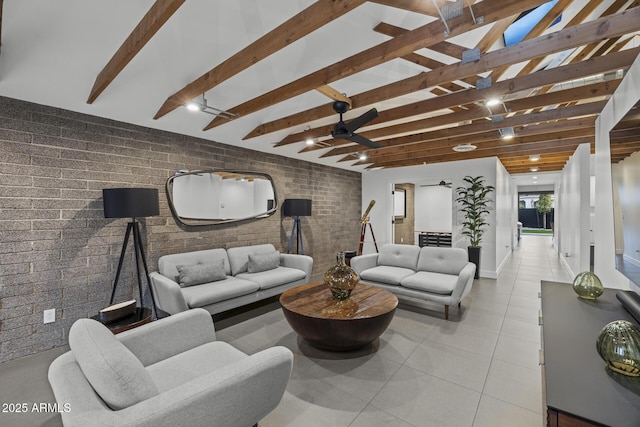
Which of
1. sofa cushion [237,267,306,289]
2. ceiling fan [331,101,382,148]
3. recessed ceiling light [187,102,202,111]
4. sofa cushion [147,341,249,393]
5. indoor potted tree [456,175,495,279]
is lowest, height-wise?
sofa cushion [147,341,249,393]

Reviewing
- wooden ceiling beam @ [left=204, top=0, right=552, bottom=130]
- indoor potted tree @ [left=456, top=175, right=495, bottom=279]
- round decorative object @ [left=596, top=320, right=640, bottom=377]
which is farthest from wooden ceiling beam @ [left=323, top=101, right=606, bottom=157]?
round decorative object @ [left=596, top=320, right=640, bottom=377]

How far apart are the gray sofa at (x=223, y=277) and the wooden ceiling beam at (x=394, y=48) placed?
2.10m

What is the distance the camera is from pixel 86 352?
123 centimetres

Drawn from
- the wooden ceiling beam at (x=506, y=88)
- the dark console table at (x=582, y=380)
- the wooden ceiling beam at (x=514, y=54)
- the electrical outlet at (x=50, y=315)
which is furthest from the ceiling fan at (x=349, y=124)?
the electrical outlet at (x=50, y=315)

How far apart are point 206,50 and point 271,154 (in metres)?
2.75

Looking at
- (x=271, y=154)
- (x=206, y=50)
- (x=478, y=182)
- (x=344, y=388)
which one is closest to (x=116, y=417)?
(x=344, y=388)

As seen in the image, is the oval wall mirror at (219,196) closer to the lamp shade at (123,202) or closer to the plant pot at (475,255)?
the lamp shade at (123,202)

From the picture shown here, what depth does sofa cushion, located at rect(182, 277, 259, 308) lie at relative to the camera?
3.06 metres

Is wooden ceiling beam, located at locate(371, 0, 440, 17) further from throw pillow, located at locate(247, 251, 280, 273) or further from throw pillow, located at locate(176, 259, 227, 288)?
throw pillow, located at locate(247, 251, 280, 273)

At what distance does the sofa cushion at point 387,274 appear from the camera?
394cm

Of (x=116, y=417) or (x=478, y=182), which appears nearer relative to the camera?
(x=116, y=417)

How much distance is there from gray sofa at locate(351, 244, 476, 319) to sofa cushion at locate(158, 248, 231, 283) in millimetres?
2036

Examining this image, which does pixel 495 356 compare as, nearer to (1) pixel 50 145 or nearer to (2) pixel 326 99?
(2) pixel 326 99

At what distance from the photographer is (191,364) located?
5.81 feet
